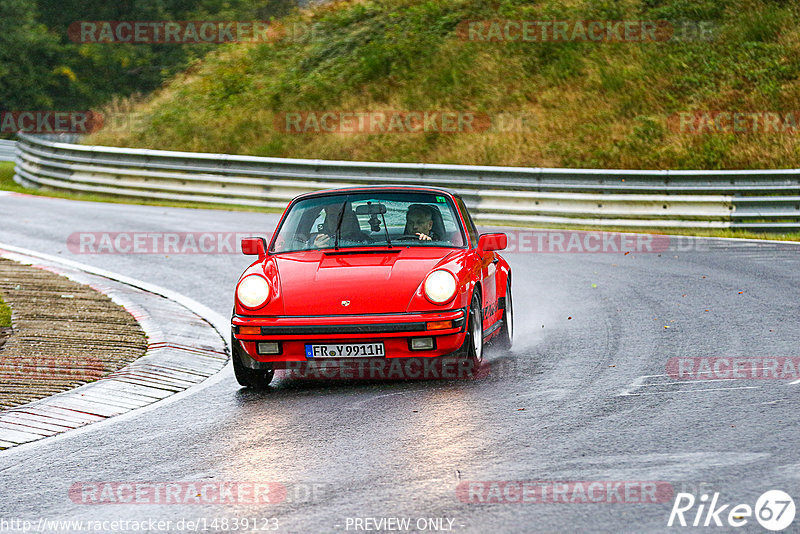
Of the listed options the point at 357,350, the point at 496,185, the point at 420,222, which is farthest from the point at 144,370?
the point at 496,185

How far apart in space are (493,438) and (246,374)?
2352 millimetres

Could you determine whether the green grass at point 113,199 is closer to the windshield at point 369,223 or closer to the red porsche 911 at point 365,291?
the windshield at point 369,223

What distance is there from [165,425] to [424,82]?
22684mm

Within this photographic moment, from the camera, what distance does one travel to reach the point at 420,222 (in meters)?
8.59

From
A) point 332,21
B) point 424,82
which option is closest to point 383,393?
point 424,82

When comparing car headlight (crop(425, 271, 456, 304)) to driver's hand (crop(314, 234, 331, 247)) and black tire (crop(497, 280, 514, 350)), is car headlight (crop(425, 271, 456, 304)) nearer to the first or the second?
driver's hand (crop(314, 234, 331, 247))

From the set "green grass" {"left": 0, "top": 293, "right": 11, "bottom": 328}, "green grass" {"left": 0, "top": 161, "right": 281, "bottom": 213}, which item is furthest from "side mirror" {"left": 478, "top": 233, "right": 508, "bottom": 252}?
"green grass" {"left": 0, "top": 161, "right": 281, "bottom": 213}

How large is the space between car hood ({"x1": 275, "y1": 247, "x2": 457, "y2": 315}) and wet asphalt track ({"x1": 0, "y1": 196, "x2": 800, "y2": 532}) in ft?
1.99

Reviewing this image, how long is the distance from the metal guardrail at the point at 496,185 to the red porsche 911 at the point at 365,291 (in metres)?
9.88

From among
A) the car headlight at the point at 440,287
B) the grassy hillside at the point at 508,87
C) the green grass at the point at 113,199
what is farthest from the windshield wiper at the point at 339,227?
the grassy hillside at the point at 508,87

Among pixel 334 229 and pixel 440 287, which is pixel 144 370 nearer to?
pixel 334 229

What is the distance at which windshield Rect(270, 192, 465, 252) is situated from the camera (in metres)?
8.48

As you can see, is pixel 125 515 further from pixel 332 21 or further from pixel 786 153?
pixel 332 21

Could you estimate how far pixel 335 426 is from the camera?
6.47m
